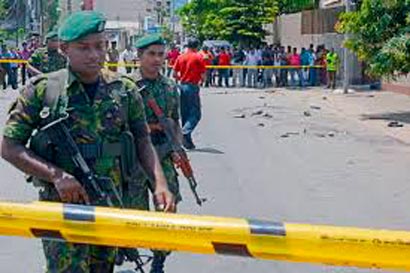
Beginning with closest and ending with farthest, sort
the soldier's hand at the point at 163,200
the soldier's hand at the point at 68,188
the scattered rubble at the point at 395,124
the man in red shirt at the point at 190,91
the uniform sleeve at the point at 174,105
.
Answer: the soldier's hand at the point at 68,188, the soldier's hand at the point at 163,200, the uniform sleeve at the point at 174,105, the man in red shirt at the point at 190,91, the scattered rubble at the point at 395,124

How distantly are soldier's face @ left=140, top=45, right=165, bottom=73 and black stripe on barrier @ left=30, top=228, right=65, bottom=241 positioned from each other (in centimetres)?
257

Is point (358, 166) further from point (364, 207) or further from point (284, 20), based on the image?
point (284, 20)

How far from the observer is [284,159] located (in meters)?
13.2

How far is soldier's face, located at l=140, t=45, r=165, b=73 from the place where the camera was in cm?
612

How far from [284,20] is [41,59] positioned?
3560 cm

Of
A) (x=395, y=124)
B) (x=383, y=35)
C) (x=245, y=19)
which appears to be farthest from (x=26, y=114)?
(x=245, y=19)

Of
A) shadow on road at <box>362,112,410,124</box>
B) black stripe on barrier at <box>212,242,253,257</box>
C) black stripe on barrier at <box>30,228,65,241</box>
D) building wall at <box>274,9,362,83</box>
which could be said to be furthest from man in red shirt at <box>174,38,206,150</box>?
building wall at <box>274,9,362,83</box>

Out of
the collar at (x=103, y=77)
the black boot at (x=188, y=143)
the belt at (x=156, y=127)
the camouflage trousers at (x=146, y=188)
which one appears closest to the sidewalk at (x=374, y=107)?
the black boot at (x=188, y=143)

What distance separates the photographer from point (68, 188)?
3959 mm

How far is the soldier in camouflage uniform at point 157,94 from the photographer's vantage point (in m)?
6.12

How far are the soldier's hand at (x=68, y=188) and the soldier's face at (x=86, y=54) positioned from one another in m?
0.48

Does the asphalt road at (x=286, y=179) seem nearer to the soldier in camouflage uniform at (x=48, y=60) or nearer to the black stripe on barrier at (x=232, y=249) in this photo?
the soldier in camouflage uniform at (x=48, y=60)

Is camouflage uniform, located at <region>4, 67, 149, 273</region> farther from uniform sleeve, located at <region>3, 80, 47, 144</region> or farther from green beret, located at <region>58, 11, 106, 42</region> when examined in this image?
green beret, located at <region>58, 11, 106, 42</region>

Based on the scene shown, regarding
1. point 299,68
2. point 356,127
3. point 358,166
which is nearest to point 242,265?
point 358,166
